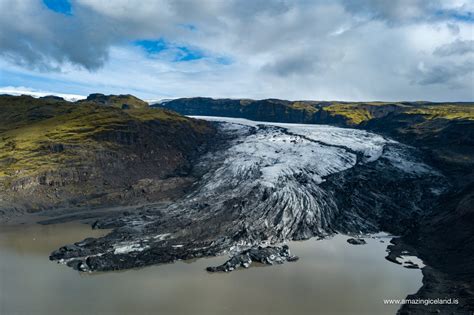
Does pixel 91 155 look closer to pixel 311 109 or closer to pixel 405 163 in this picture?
pixel 405 163

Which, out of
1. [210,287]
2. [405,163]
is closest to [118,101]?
[405,163]

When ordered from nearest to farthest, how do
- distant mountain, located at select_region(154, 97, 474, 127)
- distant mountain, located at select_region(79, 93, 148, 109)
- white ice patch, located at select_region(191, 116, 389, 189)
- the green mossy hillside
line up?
1. white ice patch, located at select_region(191, 116, 389, 189)
2. the green mossy hillside
3. distant mountain, located at select_region(154, 97, 474, 127)
4. distant mountain, located at select_region(79, 93, 148, 109)

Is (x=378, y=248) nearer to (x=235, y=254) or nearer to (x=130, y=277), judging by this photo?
(x=235, y=254)

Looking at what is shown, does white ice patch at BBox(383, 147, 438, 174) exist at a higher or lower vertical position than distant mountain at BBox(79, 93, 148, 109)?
lower

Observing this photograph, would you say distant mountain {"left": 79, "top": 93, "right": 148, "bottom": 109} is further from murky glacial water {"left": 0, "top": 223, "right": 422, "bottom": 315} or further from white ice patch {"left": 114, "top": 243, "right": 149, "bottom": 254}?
murky glacial water {"left": 0, "top": 223, "right": 422, "bottom": 315}

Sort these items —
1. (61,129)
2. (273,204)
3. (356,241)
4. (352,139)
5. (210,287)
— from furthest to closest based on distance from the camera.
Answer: (352,139), (61,129), (273,204), (356,241), (210,287)

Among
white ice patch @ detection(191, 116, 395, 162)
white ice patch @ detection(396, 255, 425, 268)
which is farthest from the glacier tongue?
white ice patch @ detection(396, 255, 425, 268)
